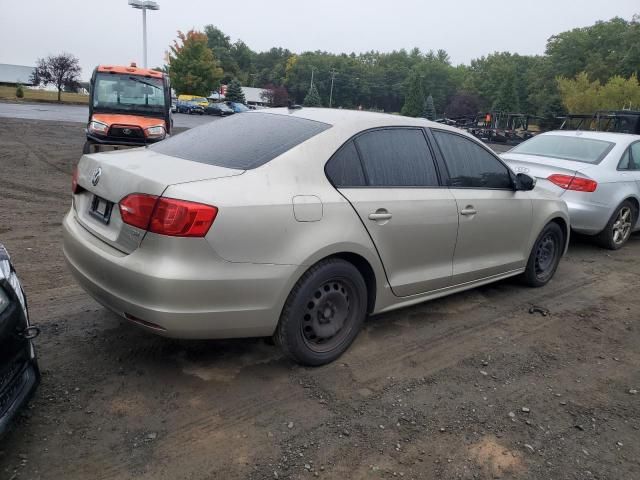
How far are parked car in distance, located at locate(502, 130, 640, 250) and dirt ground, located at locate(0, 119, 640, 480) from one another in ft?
7.25

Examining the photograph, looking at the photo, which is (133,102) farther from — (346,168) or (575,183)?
(346,168)

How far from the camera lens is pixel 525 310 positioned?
15.8 feet

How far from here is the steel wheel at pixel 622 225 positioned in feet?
23.1

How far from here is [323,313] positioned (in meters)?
3.41

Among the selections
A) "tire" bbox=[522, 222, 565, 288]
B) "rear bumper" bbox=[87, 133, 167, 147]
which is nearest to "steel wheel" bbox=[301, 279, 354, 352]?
A: "tire" bbox=[522, 222, 565, 288]

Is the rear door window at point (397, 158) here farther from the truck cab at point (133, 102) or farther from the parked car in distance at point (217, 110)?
the parked car in distance at point (217, 110)

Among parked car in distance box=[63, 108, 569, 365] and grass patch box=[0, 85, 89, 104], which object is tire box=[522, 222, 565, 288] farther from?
grass patch box=[0, 85, 89, 104]

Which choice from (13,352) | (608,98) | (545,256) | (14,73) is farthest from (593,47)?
(14,73)

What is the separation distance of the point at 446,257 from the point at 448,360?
82cm

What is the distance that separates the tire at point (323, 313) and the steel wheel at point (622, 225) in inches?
197


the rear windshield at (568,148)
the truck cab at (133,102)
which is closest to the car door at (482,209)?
the rear windshield at (568,148)

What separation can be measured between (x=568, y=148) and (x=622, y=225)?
1.26m

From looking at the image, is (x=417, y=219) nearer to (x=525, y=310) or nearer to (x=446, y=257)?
(x=446, y=257)

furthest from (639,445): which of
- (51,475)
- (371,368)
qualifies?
(51,475)
